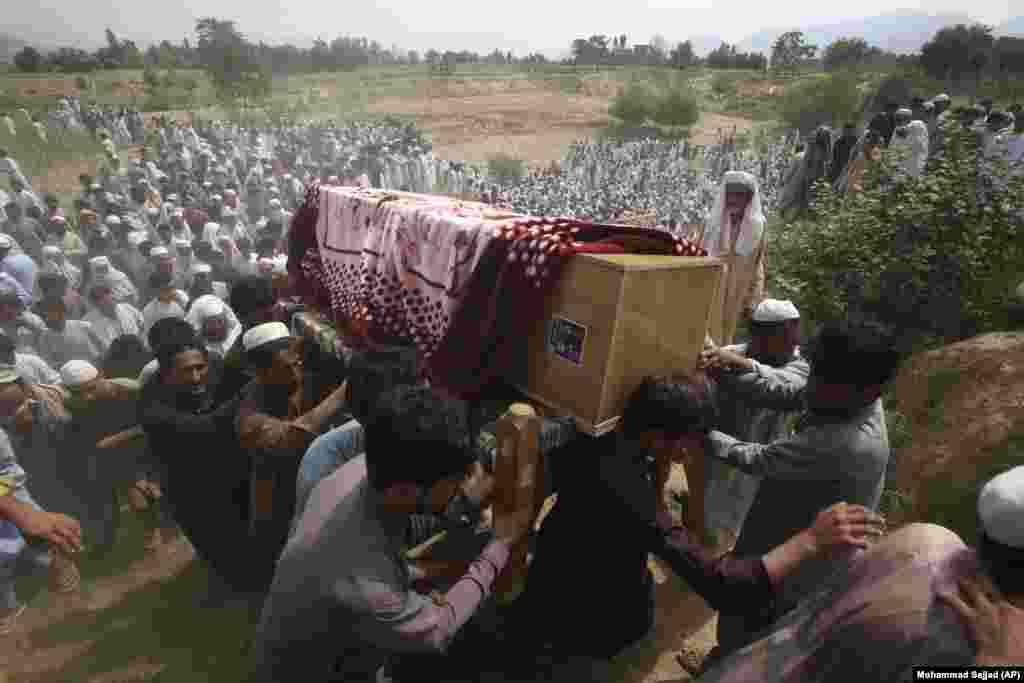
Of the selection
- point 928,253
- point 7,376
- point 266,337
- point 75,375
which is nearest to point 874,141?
point 928,253

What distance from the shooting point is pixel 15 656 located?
3.32 metres

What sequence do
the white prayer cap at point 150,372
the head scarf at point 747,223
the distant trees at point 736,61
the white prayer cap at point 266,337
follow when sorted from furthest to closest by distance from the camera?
1. the distant trees at point 736,61
2. the head scarf at point 747,223
3. the white prayer cap at point 150,372
4. the white prayer cap at point 266,337

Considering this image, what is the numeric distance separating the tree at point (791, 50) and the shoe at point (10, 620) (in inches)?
2517

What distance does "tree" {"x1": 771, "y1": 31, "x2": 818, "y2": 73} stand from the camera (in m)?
54.0

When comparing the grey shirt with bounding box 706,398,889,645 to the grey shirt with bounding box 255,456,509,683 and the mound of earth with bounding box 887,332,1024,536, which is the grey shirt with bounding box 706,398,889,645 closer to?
the grey shirt with bounding box 255,456,509,683

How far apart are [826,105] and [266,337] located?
33272mm

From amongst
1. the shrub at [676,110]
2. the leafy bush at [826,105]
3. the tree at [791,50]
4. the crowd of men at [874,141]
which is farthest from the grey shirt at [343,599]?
the tree at [791,50]

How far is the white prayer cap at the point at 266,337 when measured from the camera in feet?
8.99

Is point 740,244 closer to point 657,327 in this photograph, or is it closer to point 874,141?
point 657,327

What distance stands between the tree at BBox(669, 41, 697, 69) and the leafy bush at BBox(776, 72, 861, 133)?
3420 cm

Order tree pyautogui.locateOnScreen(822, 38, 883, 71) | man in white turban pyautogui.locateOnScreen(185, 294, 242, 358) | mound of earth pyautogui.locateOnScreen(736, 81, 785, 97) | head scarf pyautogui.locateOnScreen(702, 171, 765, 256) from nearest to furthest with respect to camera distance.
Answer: head scarf pyautogui.locateOnScreen(702, 171, 765, 256) → man in white turban pyautogui.locateOnScreen(185, 294, 242, 358) → mound of earth pyautogui.locateOnScreen(736, 81, 785, 97) → tree pyautogui.locateOnScreen(822, 38, 883, 71)

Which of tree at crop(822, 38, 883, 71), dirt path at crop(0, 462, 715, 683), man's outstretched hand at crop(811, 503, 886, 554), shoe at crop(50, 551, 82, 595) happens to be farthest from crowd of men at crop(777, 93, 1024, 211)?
tree at crop(822, 38, 883, 71)

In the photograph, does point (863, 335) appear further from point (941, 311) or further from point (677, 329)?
point (941, 311)

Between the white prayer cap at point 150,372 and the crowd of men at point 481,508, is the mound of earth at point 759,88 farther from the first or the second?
the white prayer cap at point 150,372
